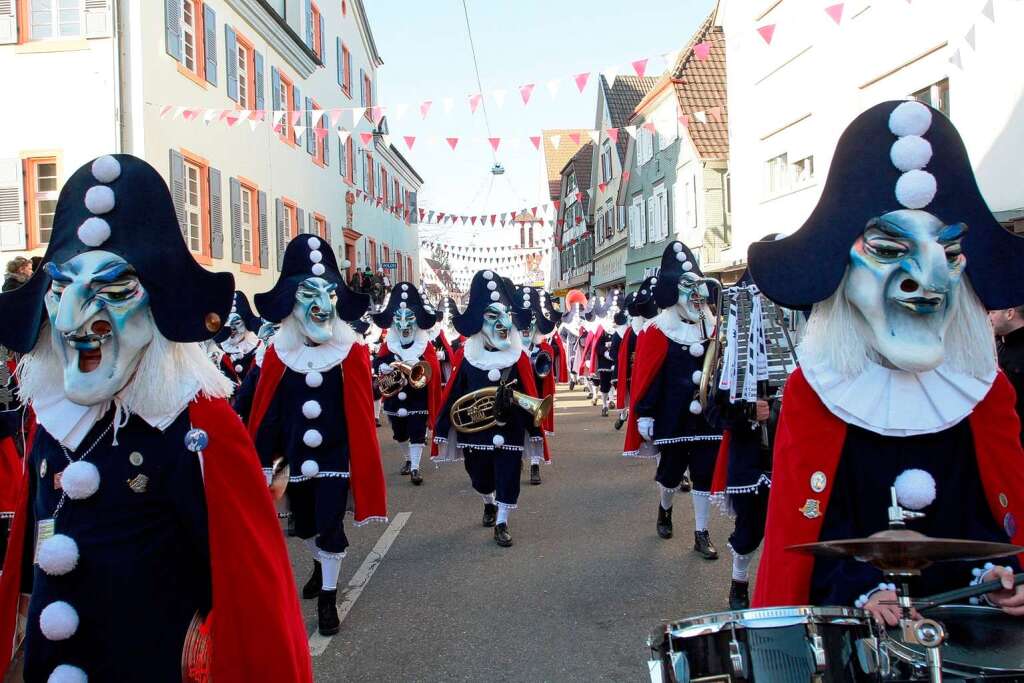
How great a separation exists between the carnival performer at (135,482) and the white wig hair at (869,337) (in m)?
1.80

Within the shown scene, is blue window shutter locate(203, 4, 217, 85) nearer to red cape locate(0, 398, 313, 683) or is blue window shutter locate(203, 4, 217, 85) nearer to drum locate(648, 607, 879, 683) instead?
red cape locate(0, 398, 313, 683)

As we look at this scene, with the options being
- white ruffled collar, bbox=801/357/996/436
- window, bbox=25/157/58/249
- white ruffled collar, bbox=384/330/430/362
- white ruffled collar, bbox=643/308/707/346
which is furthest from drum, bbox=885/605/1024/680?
window, bbox=25/157/58/249

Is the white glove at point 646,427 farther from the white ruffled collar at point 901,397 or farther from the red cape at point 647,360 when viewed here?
the white ruffled collar at point 901,397

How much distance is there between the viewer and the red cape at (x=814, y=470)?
248 centimetres

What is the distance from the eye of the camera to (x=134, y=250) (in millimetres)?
2561

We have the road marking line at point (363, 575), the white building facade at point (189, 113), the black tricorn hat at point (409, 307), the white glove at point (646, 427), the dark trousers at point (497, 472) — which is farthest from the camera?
the white building facade at point (189, 113)

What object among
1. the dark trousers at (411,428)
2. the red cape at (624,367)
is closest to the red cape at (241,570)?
the dark trousers at (411,428)

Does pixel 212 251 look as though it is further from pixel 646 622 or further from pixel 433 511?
pixel 646 622

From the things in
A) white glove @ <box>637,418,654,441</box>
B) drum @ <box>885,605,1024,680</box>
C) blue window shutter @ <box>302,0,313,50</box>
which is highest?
blue window shutter @ <box>302,0,313,50</box>

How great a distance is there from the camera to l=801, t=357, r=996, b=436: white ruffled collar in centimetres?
251

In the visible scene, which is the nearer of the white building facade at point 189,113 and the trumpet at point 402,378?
the trumpet at point 402,378

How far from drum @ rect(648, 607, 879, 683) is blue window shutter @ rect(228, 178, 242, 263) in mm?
16293

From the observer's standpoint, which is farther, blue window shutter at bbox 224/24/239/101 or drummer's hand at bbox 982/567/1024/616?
blue window shutter at bbox 224/24/239/101

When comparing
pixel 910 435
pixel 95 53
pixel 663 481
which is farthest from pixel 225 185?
pixel 910 435
